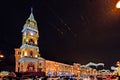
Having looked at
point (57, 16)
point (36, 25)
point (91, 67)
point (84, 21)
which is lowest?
point (91, 67)

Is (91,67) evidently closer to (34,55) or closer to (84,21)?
(34,55)

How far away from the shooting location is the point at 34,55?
57.7m

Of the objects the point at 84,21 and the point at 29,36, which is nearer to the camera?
the point at 84,21

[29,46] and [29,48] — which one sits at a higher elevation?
[29,46]

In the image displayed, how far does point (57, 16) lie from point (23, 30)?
29910mm

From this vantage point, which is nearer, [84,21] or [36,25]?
[84,21]

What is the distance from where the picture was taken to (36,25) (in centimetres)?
6291

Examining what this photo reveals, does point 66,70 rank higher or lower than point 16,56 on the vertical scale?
lower

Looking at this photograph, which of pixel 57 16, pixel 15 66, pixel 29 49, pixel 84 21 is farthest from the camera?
pixel 15 66

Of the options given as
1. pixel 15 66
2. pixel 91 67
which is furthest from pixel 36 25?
pixel 91 67

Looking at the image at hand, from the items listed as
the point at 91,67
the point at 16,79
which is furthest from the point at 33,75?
the point at 91,67

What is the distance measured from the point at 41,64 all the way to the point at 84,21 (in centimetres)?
4818

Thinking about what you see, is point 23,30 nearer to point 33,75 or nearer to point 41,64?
point 41,64

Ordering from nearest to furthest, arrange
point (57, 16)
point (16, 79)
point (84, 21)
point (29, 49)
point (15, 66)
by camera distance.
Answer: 1. point (16, 79)
2. point (84, 21)
3. point (57, 16)
4. point (29, 49)
5. point (15, 66)
